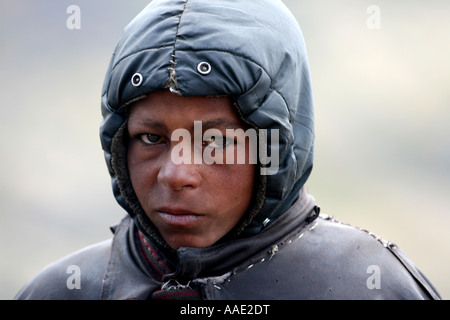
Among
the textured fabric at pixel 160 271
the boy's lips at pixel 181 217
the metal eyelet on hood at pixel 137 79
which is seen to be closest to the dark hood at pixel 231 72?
the metal eyelet on hood at pixel 137 79

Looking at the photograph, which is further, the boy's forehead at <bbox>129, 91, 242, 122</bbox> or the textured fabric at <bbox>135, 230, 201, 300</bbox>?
the textured fabric at <bbox>135, 230, 201, 300</bbox>

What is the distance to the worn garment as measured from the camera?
102 inches

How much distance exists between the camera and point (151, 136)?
2516mm

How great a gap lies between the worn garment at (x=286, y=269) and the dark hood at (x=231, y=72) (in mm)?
96

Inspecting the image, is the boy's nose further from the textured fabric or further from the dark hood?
the textured fabric

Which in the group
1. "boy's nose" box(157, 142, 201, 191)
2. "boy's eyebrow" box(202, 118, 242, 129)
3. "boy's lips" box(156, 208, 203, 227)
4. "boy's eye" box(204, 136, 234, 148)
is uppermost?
"boy's eyebrow" box(202, 118, 242, 129)

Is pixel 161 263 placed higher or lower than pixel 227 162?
lower

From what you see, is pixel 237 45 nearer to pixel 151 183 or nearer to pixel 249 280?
pixel 151 183

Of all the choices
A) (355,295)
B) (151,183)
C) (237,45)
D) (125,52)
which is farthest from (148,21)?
(355,295)

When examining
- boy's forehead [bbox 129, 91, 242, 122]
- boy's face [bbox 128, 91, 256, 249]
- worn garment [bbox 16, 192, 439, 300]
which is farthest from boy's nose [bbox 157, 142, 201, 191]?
worn garment [bbox 16, 192, 439, 300]

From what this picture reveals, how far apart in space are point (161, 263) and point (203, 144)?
1.69ft

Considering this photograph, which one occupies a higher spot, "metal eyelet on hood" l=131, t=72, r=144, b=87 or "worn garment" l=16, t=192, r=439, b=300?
"metal eyelet on hood" l=131, t=72, r=144, b=87

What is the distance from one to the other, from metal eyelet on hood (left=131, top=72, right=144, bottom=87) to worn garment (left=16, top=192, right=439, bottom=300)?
543mm

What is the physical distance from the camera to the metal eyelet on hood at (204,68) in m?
2.37
